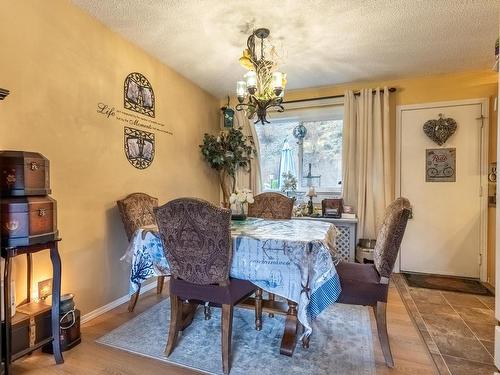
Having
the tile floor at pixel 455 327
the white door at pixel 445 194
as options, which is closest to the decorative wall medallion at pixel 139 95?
the white door at pixel 445 194

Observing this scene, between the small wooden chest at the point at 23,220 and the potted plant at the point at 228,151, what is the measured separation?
7.90 feet

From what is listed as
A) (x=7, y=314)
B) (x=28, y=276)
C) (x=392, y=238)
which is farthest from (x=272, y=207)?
(x=7, y=314)

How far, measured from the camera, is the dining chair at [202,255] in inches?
63.4

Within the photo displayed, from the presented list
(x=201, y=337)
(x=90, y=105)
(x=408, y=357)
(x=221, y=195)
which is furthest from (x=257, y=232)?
(x=221, y=195)

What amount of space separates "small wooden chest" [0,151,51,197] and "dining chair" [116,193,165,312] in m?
0.86

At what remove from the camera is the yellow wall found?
1.90 metres

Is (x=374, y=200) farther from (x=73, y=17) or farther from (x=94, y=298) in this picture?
(x=73, y=17)

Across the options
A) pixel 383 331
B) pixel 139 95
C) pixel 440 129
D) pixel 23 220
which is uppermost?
pixel 139 95

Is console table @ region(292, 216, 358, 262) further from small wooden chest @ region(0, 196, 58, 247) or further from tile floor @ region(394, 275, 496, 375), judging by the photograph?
small wooden chest @ region(0, 196, 58, 247)

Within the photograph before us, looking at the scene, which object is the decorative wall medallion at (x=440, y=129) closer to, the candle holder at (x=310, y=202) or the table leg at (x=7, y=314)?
the candle holder at (x=310, y=202)

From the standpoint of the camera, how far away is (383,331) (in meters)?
1.79

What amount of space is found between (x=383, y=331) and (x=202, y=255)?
127 cm

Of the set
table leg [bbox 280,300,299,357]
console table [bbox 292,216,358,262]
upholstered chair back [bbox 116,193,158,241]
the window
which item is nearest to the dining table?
table leg [bbox 280,300,299,357]

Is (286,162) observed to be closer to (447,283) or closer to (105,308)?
(447,283)
